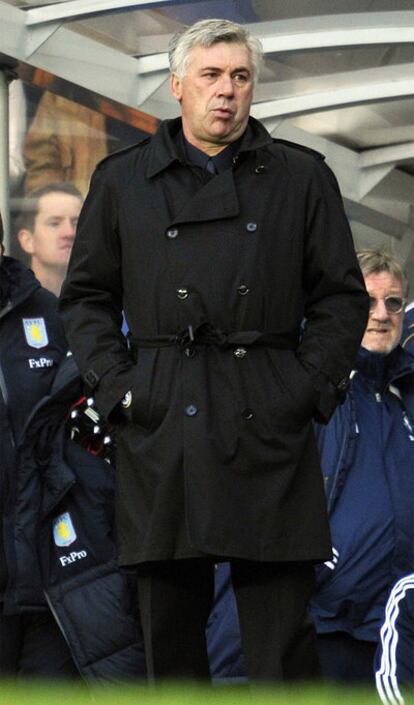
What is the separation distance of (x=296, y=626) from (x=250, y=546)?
0.26 m

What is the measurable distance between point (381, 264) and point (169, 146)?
6.09 ft

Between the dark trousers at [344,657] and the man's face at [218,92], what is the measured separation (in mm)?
1887

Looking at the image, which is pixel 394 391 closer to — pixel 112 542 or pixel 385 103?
pixel 112 542

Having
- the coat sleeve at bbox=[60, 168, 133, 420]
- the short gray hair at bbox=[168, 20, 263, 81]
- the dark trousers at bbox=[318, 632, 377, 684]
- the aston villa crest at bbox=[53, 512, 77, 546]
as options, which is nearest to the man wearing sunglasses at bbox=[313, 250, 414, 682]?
the dark trousers at bbox=[318, 632, 377, 684]

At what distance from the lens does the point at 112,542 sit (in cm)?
622

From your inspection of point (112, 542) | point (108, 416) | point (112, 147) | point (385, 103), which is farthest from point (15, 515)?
point (385, 103)

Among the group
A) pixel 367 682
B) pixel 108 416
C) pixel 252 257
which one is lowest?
pixel 367 682

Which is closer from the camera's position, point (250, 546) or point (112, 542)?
point (250, 546)

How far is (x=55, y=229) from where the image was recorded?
29.1 ft

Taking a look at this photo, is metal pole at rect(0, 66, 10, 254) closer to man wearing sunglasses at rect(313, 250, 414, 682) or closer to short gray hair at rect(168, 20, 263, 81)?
man wearing sunglasses at rect(313, 250, 414, 682)

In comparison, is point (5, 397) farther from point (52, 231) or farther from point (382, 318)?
point (52, 231)

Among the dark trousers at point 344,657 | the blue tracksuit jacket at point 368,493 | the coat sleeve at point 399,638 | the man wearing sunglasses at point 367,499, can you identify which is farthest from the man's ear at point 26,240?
the coat sleeve at point 399,638

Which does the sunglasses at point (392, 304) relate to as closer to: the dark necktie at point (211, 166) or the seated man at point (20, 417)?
the seated man at point (20, 417)

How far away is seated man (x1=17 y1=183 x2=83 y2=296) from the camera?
877 cm
